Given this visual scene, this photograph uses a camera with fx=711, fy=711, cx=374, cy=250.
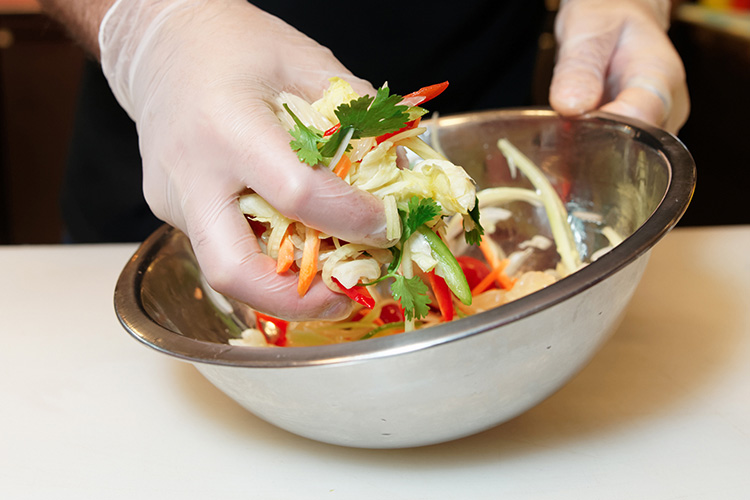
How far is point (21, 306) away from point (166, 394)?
440 mm

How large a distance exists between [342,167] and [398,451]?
0.35 metres

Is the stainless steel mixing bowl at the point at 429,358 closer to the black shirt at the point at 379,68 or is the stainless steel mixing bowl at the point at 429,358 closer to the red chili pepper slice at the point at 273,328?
the red chili pepper slice at the point at 273,328

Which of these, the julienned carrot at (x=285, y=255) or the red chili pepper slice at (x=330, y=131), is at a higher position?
the red chili pepper slice at (x=330, y=131)

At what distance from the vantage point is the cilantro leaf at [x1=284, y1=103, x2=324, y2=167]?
724mm

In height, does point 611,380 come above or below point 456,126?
below

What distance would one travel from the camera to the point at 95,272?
1.39 m

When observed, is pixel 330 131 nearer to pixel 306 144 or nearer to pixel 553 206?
pixel 306 144

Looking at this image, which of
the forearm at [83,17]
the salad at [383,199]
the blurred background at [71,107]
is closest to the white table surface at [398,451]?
the salad at [383,199]

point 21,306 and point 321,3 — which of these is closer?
point 21,306

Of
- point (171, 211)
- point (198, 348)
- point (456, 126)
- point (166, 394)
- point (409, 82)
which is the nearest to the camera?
point (198, 348)

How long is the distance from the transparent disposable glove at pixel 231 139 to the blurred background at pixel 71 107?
247 cm

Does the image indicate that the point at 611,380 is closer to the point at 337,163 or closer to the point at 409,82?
the point at 337,163

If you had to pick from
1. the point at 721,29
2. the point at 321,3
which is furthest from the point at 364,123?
the point at 721,29

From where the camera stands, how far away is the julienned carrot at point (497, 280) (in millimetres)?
1053
